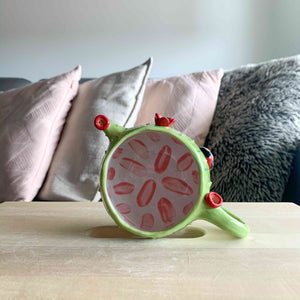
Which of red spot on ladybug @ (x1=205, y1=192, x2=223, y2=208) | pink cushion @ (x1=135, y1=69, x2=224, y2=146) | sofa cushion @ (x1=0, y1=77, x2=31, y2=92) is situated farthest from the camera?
sofa cushion @ (x1=0, y1=77, x2=31, y2=92)

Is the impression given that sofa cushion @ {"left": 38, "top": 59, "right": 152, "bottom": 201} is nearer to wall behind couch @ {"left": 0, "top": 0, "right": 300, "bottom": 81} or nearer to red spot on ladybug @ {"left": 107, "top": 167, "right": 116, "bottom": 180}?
red spot on ladybug @ {"left": 107, "top": 167, "right": 116, "bottom": 180}

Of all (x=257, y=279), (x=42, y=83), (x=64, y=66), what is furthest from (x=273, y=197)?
(x=64, y=66)

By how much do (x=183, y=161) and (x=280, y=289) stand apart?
227 mm

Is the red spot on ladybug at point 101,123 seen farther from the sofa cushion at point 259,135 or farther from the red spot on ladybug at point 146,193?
the sofa cushion at point 259,135

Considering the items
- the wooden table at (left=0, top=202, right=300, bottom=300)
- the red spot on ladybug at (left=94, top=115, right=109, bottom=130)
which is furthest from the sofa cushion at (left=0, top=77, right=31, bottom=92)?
the red spot on ladybug at (left=94, top=115, right=109, bottom=130)

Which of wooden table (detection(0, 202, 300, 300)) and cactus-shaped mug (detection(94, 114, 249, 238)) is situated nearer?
wooden table (detection(0, 202, 300, 300))

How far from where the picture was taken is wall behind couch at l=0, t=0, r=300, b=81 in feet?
6.52

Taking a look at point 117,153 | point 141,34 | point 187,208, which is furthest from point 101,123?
point 141,34

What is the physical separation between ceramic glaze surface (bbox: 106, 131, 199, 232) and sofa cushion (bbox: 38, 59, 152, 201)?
567 mm

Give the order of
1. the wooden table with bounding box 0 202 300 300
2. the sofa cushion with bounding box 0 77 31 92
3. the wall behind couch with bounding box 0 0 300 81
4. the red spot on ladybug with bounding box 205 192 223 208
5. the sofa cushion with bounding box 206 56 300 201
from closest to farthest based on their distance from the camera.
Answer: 1. the wooden table with bounding box 0 202 300 300
2. the red spot on ladybug with bounding box 205 192 223 208
3. the sofa cushion with bounding box 206 56 300 201
4. the sofa cushion with bounding box 0 77 31 92
5. the wall behind couch with bounding box 0 0 300 81

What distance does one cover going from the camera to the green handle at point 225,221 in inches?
21.3

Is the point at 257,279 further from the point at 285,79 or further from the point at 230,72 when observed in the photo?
the point at 230,72

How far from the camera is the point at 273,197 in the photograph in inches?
40.1

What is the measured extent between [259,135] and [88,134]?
51 centimetres
